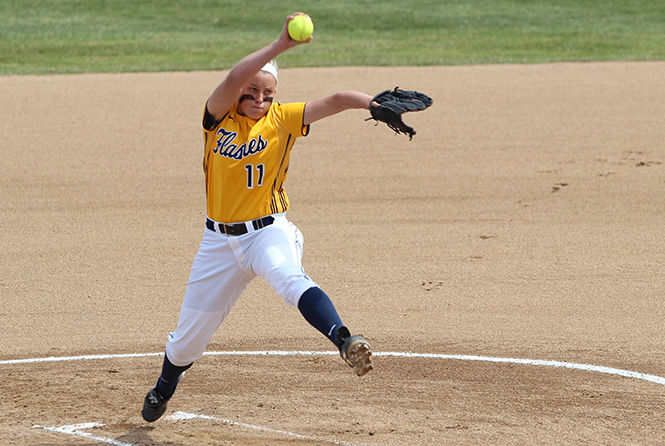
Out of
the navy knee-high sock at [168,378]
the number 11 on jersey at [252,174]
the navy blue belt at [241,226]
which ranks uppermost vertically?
the number 11 on jersey at [252,174]

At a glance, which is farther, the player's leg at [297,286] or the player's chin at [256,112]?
the player's chin at [256,112]

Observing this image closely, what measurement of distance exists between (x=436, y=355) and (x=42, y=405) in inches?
107

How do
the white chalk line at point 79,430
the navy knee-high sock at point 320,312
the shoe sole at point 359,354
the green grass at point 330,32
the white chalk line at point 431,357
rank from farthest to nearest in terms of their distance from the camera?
1. the green grass at point 330,32
2. the white chalk line at point 431,357
3. the white chalk line at point 79,430
4. the navy knee-high sock at point 320,312
5. the shoe sole at point 359,354

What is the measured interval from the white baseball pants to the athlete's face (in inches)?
23.0

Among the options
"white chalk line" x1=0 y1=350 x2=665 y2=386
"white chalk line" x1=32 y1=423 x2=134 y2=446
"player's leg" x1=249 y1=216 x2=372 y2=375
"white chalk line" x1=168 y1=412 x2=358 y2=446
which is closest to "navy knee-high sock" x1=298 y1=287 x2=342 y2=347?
"player's leg" x1=249 y1=216 x2=372 y2=375

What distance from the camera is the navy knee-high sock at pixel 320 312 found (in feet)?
15.9

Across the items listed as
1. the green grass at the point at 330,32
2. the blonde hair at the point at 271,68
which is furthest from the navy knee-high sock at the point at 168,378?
the green grass at the point at 330,32

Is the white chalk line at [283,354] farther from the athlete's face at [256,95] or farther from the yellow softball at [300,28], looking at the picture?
the yellow softball at [300,28]

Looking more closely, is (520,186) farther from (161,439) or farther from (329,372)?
(161,439)

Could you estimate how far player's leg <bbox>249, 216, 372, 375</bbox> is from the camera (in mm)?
4699

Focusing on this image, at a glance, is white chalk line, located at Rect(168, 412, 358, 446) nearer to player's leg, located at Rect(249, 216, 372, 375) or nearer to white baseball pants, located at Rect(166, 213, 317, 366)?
white baseball pants, located at Rect(166, 213, 317, 366)

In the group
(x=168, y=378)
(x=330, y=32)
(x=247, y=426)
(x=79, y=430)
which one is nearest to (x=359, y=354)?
(x=247, y=426)

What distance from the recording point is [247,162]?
207 inches

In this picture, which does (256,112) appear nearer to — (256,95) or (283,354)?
(256,95)
